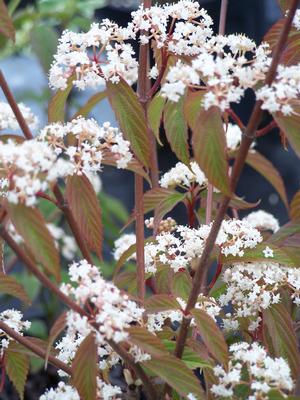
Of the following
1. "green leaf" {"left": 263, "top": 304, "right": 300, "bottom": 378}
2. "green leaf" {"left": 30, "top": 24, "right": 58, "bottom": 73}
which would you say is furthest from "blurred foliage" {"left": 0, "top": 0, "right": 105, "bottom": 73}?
"green leaf" {"left": 263, "top": 304, "right": 300, "bottom": 378}

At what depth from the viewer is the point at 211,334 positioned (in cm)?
80

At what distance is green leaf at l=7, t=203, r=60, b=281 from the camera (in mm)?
660

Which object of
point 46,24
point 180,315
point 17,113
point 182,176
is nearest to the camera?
point 17,113

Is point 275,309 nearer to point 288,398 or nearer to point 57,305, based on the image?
point 288,398

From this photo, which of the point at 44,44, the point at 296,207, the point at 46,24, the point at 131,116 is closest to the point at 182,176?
the point at 296,207

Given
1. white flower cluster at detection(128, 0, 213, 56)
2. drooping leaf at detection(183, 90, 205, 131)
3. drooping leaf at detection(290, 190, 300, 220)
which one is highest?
white flower cluster at detection(128, 0, 213, 56)

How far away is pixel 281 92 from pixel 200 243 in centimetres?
31

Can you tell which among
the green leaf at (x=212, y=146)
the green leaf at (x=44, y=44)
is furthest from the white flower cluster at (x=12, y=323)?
the green leaf at (x=44, y=44)

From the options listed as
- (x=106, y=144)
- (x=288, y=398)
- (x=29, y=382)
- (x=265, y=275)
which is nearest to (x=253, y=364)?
(x=288, y=398)

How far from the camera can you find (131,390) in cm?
93

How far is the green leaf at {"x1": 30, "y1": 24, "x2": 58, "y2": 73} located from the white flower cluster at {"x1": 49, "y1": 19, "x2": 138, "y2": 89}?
2.83ft

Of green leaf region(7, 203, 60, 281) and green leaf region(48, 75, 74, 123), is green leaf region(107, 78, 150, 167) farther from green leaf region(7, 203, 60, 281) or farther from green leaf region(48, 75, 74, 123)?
green leaf region(7, 203, 60, 281)

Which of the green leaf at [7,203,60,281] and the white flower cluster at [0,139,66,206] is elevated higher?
the white flower cluster at [0,139,66,206]

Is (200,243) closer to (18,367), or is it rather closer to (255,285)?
(255,285)
